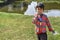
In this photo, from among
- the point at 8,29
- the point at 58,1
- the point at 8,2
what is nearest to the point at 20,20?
the point at 8,29

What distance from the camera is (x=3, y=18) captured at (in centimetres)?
1197

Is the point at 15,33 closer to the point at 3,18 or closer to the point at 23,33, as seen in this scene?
the point at 23,33

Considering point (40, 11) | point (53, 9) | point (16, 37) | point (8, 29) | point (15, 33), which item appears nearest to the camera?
point (40, 11)

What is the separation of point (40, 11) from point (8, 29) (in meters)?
4.12

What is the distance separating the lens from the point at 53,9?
1602 cm

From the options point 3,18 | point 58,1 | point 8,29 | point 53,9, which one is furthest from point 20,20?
point 58,1

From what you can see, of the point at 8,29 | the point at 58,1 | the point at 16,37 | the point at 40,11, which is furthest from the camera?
the point at 58,1

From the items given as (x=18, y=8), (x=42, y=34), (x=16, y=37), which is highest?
(x=42, y=34)

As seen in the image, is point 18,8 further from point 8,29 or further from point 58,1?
point 8,29

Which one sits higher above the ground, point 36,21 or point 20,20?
point 36,21

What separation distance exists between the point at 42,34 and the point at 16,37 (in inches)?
105

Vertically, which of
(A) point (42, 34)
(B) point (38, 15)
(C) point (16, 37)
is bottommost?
(C) point (16, 37)

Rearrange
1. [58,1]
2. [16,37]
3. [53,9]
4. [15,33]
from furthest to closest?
[58,1] → [53,9] → [15,33] → [16,37]

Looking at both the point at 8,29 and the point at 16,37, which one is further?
the point at 8,29
